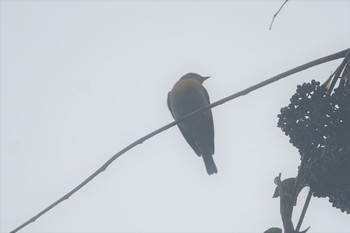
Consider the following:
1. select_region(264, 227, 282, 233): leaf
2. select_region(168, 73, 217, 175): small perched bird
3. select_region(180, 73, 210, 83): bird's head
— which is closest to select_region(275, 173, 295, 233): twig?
select_region(264, 227, 282, 233): leaf

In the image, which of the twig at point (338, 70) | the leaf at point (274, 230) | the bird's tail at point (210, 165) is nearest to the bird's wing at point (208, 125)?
the bird's tail at point (210, 165)

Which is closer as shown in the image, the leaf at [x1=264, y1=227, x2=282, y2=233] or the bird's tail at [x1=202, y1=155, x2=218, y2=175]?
the leaf at [x1=264, y1=227, x2=282, y2=233]

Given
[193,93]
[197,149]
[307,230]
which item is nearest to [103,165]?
[307,230]

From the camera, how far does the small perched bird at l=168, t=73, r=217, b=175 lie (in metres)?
5.73

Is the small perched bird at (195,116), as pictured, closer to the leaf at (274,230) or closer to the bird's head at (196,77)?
the bird's head at (196,77)

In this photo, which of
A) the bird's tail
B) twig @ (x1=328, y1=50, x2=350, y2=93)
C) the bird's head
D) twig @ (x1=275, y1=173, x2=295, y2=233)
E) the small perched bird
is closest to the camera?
twig @ (x1=275, y1=173, x2=295, y2=233)

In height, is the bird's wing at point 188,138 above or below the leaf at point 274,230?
above

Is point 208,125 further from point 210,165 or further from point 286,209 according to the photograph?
point 286,209

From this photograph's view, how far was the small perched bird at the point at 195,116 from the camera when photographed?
5727 millimetres

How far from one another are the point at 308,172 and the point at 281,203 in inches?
7.5

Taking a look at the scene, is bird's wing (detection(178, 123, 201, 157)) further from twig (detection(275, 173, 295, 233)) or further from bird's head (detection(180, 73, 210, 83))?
twig (detection(275, 173, 295, 233))

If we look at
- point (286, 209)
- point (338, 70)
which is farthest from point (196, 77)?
point (286, 209)

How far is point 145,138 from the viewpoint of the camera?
193cm

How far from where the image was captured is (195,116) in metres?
5.85
